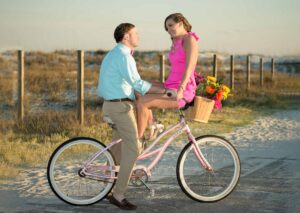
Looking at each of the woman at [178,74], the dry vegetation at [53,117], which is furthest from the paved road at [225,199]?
the dry vegetation at [53,117]

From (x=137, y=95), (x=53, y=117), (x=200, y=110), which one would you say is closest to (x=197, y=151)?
(x=200, y=110)

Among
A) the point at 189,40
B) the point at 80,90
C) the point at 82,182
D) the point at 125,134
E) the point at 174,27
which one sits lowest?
the point at 82,182

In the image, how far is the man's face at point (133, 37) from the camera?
5625 millimetres

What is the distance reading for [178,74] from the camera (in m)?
5.85

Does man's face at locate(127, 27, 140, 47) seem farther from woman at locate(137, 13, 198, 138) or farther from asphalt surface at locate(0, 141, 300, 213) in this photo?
asphalt surface at locate(0, 141, 300, 213)

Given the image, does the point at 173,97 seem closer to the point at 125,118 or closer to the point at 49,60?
the point at 125,118

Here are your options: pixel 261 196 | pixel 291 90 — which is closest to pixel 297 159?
pixel 261 196

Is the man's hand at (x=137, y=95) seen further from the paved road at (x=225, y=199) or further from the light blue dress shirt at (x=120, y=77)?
the paved road at (x=225, y=199)

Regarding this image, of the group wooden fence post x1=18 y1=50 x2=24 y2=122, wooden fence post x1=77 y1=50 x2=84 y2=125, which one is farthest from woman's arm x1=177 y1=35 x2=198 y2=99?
wooden fence post x1=18 y1=50 x2=24 y2=122

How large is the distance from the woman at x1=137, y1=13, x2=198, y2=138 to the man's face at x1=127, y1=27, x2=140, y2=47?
14.7 inches

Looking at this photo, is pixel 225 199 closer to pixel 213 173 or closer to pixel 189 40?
pixel 213 173

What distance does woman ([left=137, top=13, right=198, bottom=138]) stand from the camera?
18.4 ft

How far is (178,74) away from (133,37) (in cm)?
59

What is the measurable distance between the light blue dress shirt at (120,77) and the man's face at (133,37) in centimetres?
7
